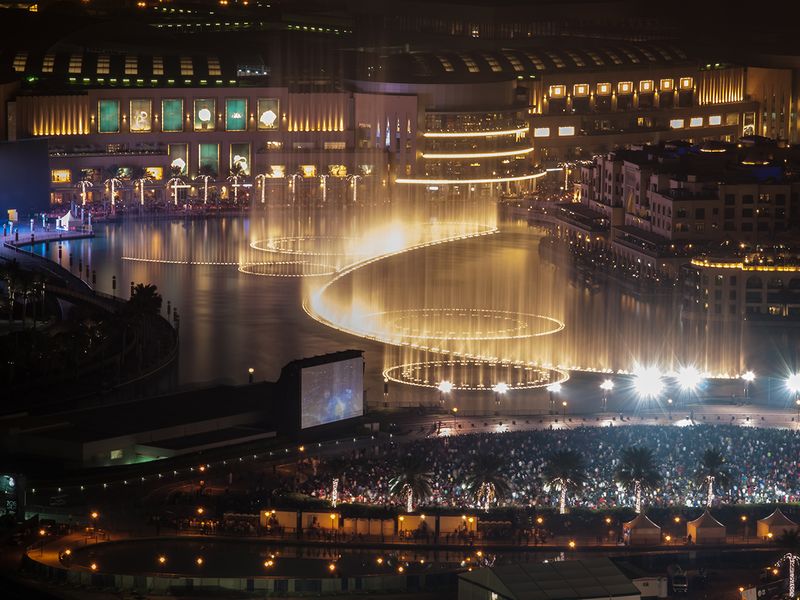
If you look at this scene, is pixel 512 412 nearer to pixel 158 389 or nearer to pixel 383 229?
pixel 158 389


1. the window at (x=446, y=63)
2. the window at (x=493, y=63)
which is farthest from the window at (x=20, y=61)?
the window at (x=493, y=63)

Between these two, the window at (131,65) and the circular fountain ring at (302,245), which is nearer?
the circular fountain ring at (302,245)

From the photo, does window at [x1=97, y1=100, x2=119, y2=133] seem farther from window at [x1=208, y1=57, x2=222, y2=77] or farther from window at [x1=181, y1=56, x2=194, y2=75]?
window at [x1=208, y1=57, x2=222, y2=77]

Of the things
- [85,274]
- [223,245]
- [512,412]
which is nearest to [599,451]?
[512,412]

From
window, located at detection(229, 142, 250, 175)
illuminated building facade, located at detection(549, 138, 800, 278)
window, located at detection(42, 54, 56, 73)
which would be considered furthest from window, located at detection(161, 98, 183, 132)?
illuminated building facade, located at detection(549, 138, 800, 278)

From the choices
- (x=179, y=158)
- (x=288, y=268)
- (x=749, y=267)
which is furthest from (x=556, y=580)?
(x=179, y=158)

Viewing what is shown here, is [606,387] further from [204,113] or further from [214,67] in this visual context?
[214,67]

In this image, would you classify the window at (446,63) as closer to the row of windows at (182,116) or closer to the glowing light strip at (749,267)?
the row of windows at (182,116)
